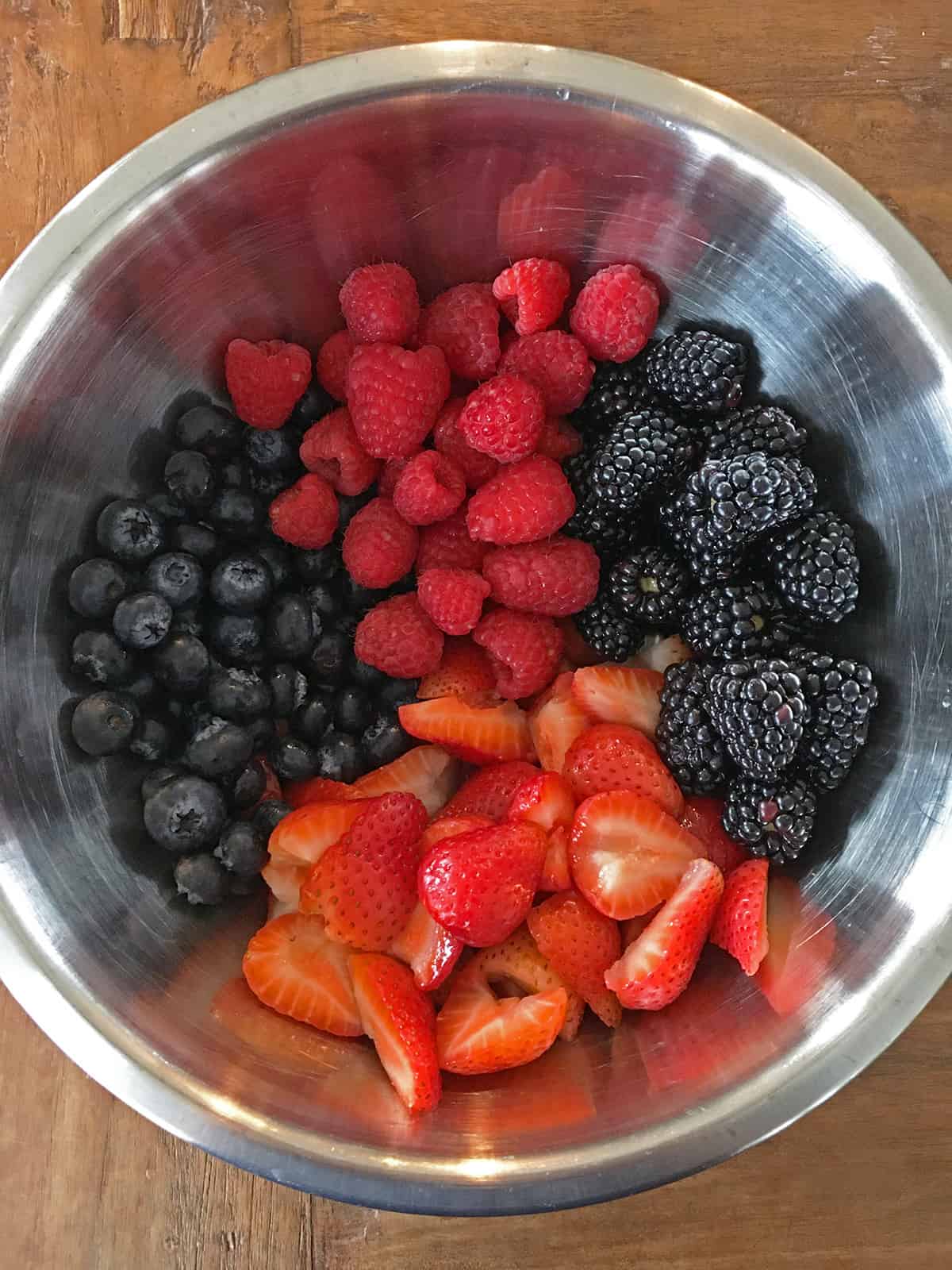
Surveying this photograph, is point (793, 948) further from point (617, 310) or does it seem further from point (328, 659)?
point (617, 310)

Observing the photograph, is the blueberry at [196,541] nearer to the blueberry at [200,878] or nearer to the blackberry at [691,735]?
the blueberry at [200,878]

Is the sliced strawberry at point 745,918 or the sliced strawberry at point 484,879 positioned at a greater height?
the sliced strawberry at point 745,918

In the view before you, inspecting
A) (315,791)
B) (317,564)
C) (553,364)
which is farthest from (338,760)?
(553,364)

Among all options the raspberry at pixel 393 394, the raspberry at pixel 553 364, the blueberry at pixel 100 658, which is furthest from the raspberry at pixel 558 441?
the blueberry at pixel 100 658

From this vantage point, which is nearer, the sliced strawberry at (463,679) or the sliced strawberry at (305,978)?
the sliced strawberry at (305,978)

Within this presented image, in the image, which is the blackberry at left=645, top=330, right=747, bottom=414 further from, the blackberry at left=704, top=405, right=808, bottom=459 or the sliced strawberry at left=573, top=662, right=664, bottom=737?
the sliced strawberry at left=573, top=662, right=664, bottom=737

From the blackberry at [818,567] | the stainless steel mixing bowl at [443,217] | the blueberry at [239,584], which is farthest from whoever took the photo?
the blueberry at [239,584]

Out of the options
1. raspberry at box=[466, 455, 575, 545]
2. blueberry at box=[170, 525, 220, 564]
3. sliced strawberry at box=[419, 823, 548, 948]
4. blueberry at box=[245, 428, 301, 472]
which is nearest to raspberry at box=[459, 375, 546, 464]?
raspberry at box=[466, 455, 575, 545]
